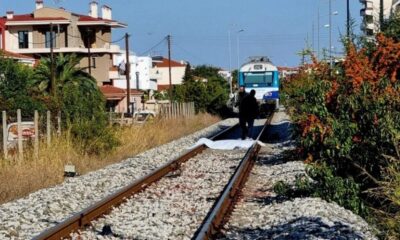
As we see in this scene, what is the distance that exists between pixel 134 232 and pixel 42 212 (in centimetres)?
246

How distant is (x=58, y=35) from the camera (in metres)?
97.1

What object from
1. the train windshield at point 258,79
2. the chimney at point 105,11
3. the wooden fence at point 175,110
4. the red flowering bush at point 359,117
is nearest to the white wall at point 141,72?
the chimney at point 105,11

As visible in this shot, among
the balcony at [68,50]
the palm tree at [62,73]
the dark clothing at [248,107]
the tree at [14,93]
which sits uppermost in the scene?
the balcony at [68,50]

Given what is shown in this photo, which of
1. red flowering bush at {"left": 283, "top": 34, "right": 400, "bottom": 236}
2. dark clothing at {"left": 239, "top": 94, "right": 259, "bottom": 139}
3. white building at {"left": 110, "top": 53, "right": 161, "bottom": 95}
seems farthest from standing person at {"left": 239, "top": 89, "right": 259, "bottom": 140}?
white building at {"left": 110, "top": 53, "right": 161, "bottom": 95}

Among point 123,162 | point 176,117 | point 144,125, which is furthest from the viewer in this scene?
point 176,117

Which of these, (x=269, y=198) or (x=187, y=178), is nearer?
(x=269, y=198)

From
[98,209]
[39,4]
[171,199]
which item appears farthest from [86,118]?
[39,4]

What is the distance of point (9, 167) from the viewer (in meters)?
18.0

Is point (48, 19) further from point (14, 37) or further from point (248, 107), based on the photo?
point (248, 107)

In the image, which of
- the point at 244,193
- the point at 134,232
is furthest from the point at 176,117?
the point at 134,232

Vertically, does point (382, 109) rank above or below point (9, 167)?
above

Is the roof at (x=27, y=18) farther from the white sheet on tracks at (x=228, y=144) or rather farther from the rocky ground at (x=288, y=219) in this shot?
the rocky ground at (x=288, y=219)

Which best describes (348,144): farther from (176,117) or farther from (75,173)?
(176,117)

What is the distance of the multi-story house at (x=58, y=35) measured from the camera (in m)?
95.9
